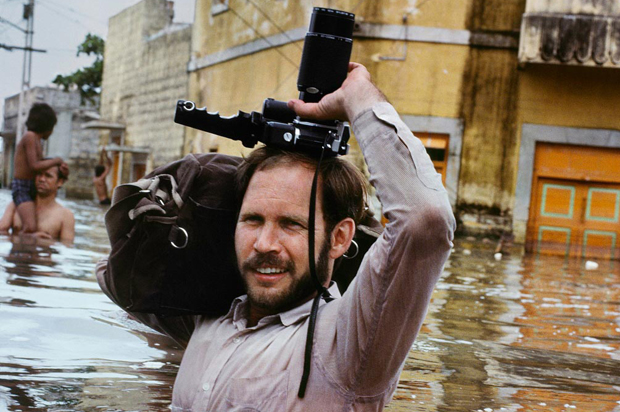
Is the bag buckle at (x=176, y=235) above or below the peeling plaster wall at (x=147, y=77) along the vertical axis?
below

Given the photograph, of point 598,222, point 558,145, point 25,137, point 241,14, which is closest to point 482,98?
point 558,145

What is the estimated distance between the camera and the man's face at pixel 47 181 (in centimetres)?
837

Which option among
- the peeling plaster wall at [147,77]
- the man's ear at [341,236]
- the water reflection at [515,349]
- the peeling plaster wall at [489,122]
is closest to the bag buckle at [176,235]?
the man's ear at [341,236]

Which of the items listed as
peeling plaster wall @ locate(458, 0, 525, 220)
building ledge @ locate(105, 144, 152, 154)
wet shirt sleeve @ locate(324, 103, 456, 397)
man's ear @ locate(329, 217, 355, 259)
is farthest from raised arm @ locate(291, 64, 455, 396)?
building ledge @ locate(105, 144, 152, 154)

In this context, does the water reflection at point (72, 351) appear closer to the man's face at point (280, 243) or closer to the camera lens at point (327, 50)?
the man's face at point (280, 243)

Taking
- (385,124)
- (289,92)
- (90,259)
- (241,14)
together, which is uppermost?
(241,14)

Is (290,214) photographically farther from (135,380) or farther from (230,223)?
(135,380)

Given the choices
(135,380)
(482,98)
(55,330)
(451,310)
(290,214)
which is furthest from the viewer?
(482,98)

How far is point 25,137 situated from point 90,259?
141cm

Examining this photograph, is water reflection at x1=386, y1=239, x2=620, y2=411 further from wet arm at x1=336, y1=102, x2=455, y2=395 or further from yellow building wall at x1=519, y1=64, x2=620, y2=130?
yellow building wall at x1=519, y1=64, x2=620, y2=130

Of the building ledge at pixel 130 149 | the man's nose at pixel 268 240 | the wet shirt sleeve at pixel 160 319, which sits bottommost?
the wet shirt sleeve at pixel 160 319

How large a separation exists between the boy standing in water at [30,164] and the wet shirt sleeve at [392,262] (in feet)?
22.5

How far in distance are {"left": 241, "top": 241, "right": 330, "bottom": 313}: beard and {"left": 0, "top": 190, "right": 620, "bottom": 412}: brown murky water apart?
3.13ft

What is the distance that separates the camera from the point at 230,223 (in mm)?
2654
